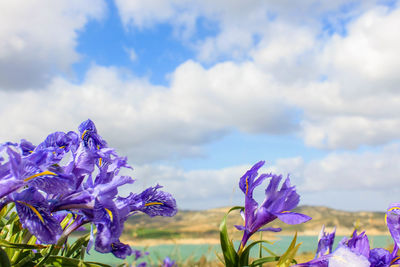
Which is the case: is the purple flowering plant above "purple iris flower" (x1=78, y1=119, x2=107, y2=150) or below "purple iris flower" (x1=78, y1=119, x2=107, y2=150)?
below

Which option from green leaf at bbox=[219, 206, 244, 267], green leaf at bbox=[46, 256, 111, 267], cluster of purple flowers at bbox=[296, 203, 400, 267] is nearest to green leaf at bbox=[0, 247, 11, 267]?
green leaf at bbox=[46, 256, 111, 267]

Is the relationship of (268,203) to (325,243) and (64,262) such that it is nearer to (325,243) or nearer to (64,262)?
(325,243)

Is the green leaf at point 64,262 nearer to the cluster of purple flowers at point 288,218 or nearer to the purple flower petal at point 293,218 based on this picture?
the cluster of purple flowers at point 288,218

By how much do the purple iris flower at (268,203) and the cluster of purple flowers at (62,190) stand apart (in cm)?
55


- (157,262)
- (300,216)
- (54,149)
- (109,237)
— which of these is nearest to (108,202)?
(109,237)

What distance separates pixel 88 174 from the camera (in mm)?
1594

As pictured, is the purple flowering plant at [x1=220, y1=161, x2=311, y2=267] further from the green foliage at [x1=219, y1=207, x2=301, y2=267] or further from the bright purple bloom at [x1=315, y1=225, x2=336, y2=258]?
the bright purple bloom at [x1=315, y1=225, x2=336, y2=258]

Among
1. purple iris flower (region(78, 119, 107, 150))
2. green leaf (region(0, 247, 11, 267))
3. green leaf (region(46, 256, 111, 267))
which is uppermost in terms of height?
purple iris flower (region(78, 119, 107, 150))

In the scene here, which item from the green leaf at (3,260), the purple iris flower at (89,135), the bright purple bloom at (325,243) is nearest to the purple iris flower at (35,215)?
the green leaf at (3,260)

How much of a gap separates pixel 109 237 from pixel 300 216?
0.86 meters

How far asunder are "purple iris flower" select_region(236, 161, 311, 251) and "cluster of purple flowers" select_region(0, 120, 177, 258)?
21.8 inches

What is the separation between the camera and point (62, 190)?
1.43 meters

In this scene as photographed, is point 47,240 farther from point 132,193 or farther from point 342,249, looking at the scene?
point 342,249

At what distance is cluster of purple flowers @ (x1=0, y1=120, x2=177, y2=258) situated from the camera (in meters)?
1.36
